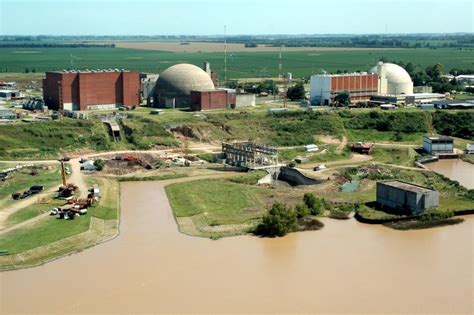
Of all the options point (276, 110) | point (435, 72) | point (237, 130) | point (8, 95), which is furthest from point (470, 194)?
point (435, 72)

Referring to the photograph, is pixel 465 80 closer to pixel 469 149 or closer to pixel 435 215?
pixel 469 149

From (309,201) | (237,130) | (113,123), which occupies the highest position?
(113,123)

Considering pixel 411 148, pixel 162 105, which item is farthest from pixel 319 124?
pixel 162 105

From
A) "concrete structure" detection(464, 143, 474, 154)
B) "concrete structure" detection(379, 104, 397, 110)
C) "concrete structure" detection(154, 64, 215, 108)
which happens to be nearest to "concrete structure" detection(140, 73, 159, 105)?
"concrete structure" detection(154, 64, 215, 108)

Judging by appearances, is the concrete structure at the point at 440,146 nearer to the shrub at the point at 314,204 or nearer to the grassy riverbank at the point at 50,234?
the shrub at the point at 314,204

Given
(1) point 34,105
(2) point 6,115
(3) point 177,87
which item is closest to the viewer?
(2) point 6,115

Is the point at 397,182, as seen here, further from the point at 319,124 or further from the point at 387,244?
the point at 319,124
